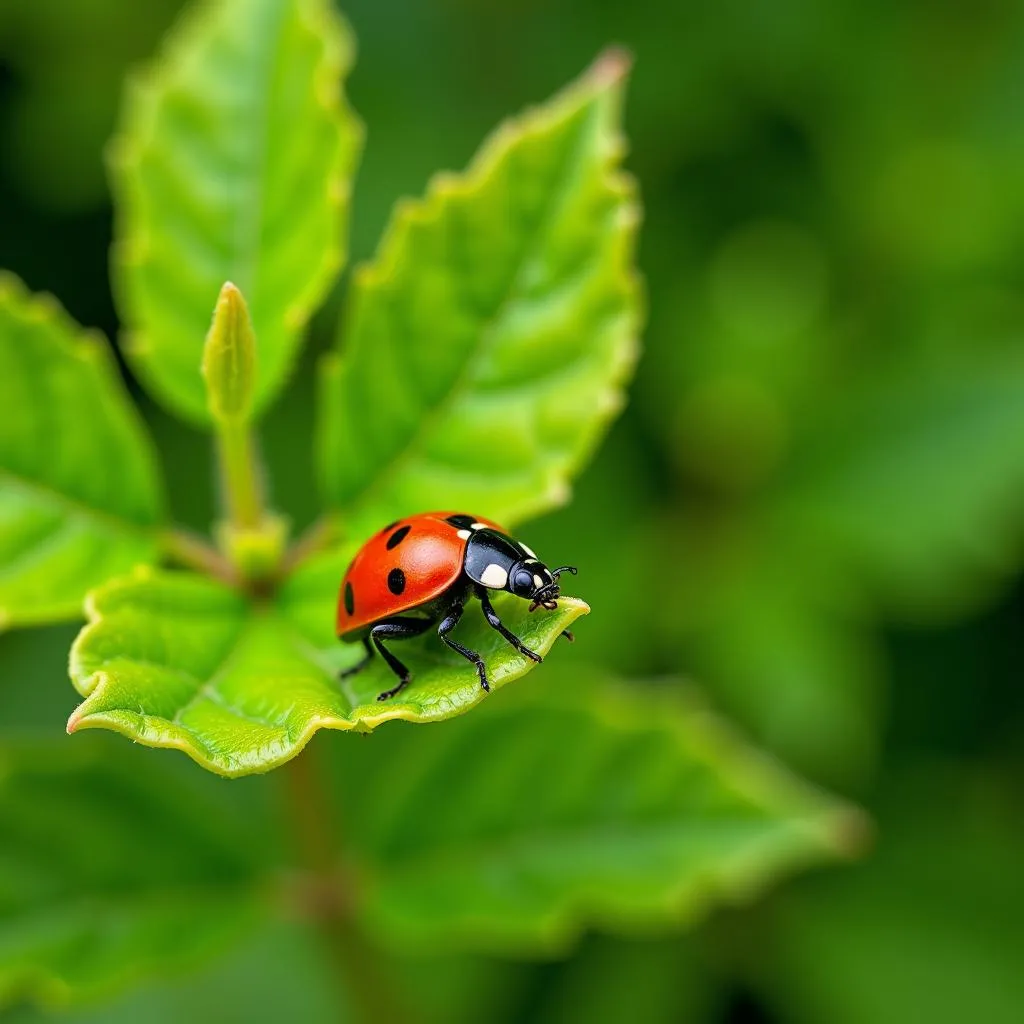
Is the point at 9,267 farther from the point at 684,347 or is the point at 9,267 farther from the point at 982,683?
the point at 982,683

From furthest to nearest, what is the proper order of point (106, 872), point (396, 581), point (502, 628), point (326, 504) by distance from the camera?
point (106, 872) < point (326, 504) < point (396, 581) < point (502, 628)

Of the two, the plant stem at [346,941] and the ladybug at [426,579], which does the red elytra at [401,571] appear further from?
the plant stem at [346,941]

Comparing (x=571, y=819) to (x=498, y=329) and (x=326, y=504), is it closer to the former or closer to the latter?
(x=326, y=504)

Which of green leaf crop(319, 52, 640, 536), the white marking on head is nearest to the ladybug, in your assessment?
the white marking on head

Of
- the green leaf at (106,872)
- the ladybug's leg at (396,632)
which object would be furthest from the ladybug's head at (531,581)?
the green leaf at (106,872)

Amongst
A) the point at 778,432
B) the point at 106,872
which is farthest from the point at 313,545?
the point at 778,432

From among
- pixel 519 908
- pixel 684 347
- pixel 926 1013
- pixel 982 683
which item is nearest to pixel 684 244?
pixel 684 347

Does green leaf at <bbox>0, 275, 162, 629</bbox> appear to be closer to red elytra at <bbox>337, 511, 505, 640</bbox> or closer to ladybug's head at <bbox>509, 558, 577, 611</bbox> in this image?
red elytra at <bbox>337, 511, 505, 640</bbox>
